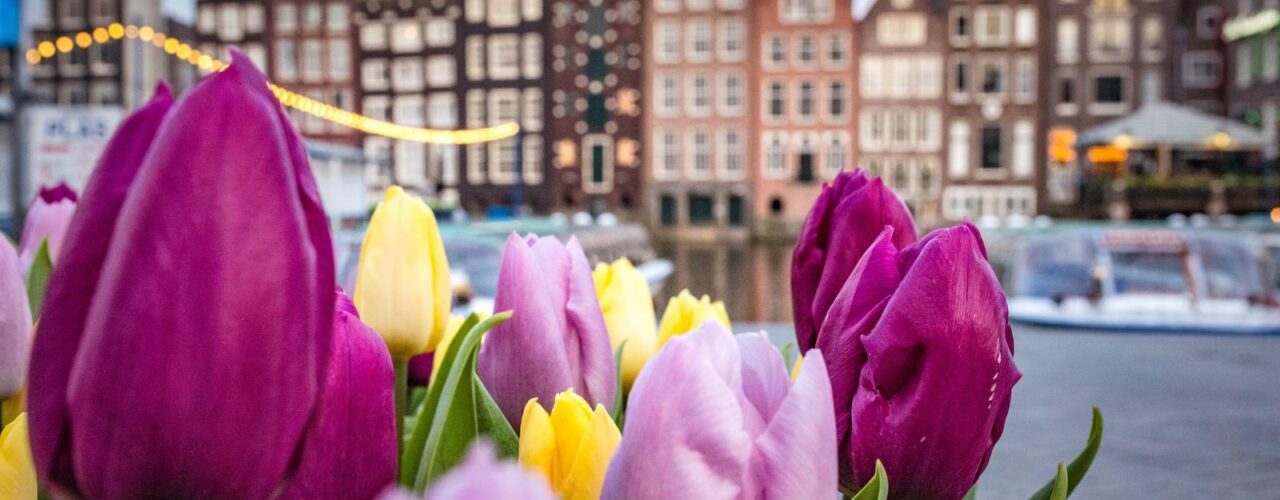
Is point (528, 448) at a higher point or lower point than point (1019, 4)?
lower

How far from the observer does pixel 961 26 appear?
31859 mm

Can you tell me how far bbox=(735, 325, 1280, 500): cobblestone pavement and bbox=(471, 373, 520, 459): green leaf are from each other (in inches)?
93.2

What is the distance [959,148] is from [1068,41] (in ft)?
14.8

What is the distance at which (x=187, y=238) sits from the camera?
0.98 ft

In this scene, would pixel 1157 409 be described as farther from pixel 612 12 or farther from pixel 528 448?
pixel 612 12

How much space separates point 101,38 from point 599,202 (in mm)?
25933

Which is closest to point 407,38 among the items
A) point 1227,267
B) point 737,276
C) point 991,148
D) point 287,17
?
point 287,17

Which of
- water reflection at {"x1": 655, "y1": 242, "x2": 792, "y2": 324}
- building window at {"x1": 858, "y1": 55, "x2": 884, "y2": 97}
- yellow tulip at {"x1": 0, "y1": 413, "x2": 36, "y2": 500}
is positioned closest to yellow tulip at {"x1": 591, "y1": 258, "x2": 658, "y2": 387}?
yellow tulip at {"x1": 0, "y1": 413, "x2": 36, "y2": 500}

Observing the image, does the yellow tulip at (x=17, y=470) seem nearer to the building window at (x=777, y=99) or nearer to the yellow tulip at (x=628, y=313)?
the yellow tulip at (x=628, y=313)

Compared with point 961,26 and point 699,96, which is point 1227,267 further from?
point 699,96

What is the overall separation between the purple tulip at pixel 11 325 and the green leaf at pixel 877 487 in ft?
1.33

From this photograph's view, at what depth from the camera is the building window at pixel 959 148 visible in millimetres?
32125

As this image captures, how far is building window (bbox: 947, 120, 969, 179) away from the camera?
32.1 m

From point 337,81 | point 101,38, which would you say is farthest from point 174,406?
point 337,81
